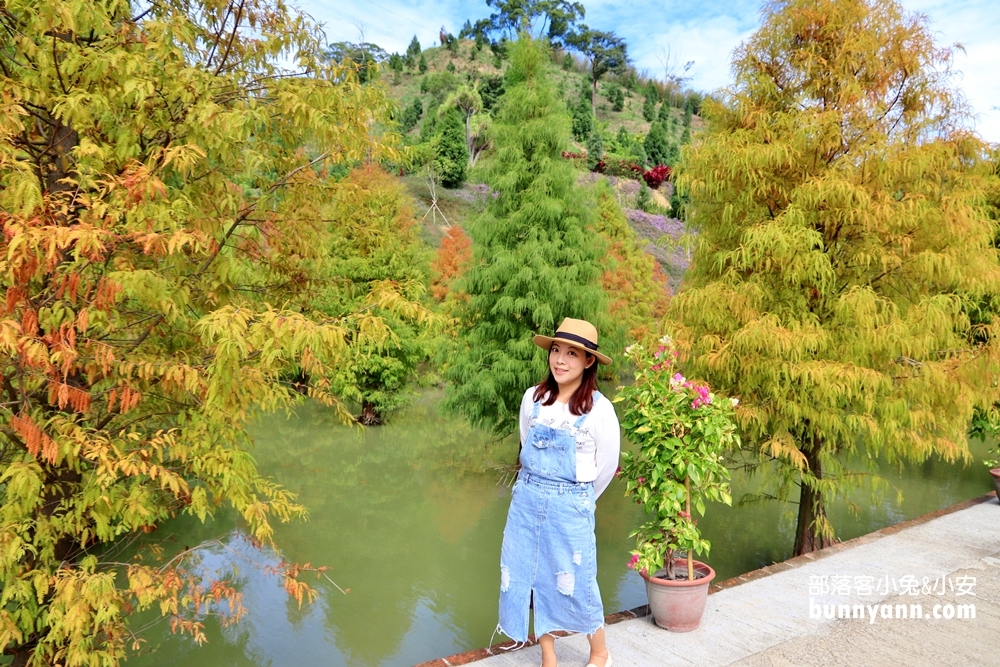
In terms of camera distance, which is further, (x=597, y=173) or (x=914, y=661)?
(x=597, y=173)

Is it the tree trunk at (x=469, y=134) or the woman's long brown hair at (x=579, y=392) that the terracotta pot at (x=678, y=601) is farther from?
the tree trunk at (x=469, y=134)

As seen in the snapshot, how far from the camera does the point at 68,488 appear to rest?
3.39 meters

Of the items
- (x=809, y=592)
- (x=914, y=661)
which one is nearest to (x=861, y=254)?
(x=809, y=592)

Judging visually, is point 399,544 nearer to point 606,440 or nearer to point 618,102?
point 606,440

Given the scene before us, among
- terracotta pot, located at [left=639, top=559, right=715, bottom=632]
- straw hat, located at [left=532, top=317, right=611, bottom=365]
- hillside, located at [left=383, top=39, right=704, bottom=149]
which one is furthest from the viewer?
hillside, located at [left=383, top=39, right=704, bottom=149]

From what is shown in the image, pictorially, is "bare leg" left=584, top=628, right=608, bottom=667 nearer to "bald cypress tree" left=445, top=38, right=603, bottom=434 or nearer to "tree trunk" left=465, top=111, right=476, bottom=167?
"bald cypress tree" left=445, top=38, right=603, bottom=434

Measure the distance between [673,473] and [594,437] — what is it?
41.5 inches

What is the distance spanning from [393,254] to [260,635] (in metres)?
9.35

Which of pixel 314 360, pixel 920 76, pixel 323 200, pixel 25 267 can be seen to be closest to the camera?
pixel 25 267

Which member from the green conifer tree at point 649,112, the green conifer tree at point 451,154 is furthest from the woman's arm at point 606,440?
the green conifer tree at point 649,112

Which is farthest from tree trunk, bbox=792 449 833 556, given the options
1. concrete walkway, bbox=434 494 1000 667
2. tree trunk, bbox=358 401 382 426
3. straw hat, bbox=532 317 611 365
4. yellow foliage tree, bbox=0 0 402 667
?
tree trunk, bbox=358 401 382 426

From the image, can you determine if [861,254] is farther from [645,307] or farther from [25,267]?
[645,307]

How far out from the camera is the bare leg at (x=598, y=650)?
3271mm

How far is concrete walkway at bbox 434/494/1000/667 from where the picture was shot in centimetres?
357
